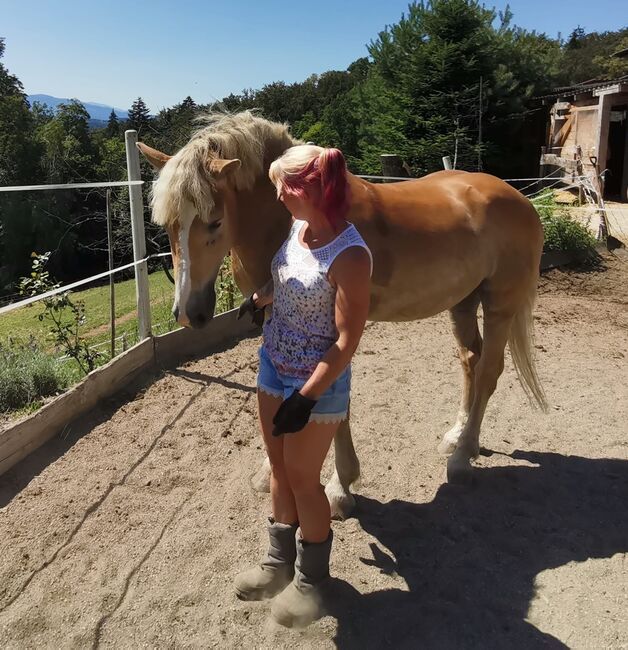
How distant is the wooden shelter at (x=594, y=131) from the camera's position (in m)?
11.5

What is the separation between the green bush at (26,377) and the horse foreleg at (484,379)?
2.57 m

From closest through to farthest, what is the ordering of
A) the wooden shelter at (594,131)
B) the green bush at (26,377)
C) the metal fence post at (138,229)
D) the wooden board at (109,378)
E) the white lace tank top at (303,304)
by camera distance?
the white lace tank top at (303,304)
the wooden board at (109,378)
the green bush at (26,377)
the metal fence post at (138,229)
the wooden shelter at (594,131)

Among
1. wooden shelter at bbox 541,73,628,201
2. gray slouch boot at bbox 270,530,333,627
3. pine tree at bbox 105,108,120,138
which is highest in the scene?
pine tree at bbox 105,108,120,138

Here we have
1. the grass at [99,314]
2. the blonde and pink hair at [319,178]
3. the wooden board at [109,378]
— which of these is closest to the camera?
the blonde and pink hair at [319,178]

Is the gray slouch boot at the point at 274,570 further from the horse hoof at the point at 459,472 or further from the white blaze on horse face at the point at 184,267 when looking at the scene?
the horse hoof at the point at 459,472

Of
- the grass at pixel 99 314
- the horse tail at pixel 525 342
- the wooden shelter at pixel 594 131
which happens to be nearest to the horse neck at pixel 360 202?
the horse tail at pixel 525 342

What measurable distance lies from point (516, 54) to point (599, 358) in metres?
15.3

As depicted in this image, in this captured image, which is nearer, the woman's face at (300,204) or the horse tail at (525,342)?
the woman's face at (300,204)

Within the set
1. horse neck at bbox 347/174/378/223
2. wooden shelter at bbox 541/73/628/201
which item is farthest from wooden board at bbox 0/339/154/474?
wooden shelter at bbox 541/73/628/201

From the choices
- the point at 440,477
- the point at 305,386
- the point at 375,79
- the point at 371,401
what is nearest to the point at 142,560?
the point at 305,386

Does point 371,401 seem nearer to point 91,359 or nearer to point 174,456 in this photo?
point 174,456

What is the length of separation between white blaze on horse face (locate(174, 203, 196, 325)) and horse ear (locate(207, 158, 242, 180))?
156 millimetres

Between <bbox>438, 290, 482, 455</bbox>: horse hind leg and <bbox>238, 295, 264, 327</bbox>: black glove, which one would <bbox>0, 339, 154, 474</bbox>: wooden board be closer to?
<bbox>238, 295, 264, 327</bbox>: black glove

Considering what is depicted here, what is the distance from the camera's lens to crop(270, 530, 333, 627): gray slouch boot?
183 centimetres
